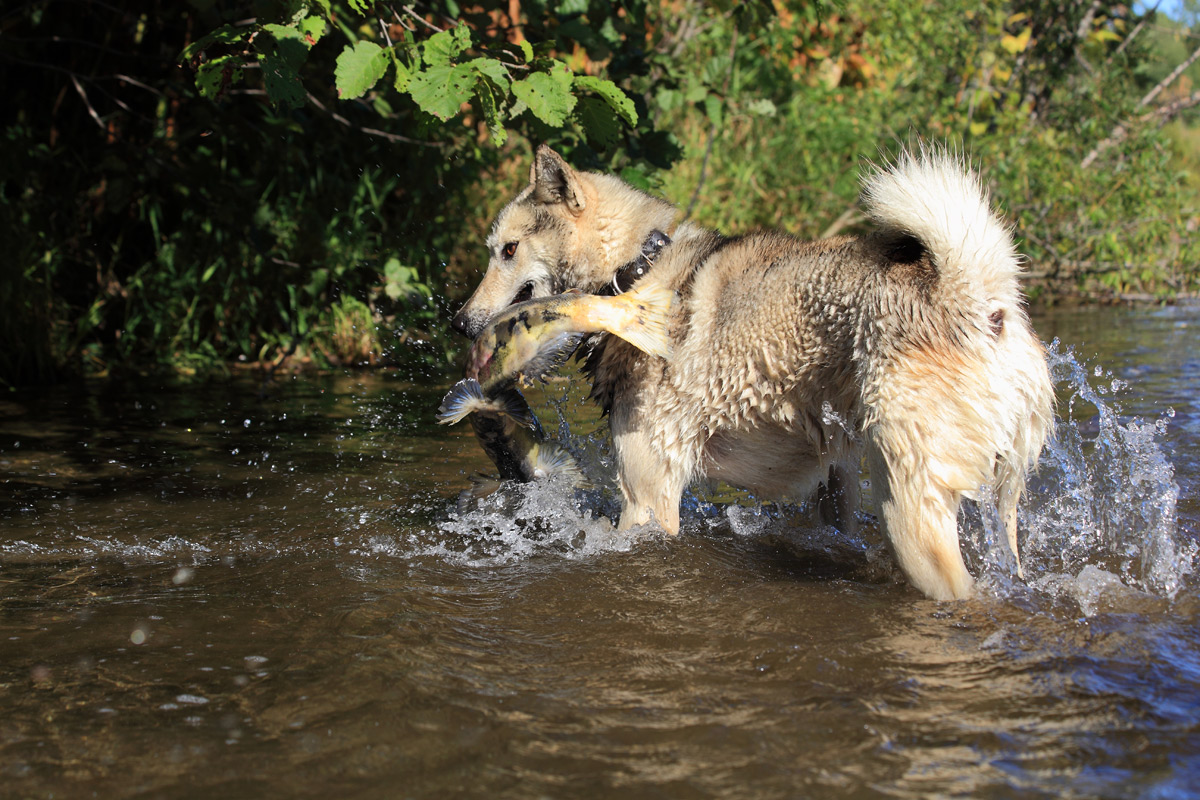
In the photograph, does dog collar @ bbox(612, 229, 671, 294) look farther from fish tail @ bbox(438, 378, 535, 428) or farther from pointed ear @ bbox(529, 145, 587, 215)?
fish tail @ bbox(438, 378, 535, 428)

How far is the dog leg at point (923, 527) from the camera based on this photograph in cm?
291

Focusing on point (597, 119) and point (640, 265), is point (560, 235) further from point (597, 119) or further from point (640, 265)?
point (597, 119)

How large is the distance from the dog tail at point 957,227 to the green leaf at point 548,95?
1.25 metres

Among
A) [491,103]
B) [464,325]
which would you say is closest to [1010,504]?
[464,325]

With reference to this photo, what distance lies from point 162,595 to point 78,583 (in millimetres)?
355

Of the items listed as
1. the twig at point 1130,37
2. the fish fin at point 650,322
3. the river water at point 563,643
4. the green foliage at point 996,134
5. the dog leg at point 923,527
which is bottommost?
the river water at point 563,643

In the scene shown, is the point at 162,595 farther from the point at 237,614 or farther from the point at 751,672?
the point at 751,672

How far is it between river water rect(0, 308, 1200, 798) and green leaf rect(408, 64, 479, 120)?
1594mm

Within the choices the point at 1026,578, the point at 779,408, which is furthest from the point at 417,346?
the point at 1026,578

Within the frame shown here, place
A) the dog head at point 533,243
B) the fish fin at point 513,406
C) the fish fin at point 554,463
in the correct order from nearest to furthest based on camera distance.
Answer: the fish fin at point 513,406
the dog head at point 533,243
the fish fin at point 554,463

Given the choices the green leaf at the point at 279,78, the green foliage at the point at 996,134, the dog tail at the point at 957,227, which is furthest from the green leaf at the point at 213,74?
the green foliage at the point at 996,134

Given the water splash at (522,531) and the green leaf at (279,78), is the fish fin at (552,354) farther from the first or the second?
the green leaf at (279,78)

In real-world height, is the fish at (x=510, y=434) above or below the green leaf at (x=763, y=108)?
below

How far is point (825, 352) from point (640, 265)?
→ 92cm
